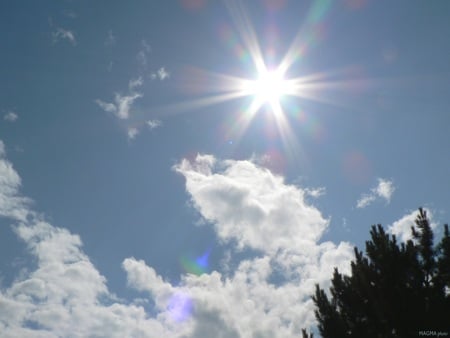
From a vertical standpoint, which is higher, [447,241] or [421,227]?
[421,227]

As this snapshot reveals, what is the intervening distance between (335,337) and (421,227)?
20.0ft

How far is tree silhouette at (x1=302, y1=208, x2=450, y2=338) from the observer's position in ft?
41.7

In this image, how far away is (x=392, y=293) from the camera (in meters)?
13.1

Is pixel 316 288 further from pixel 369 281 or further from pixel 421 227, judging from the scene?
pixel 421 227

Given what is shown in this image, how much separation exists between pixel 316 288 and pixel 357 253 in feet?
8.39

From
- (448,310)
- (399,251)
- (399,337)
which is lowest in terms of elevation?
(399,337)

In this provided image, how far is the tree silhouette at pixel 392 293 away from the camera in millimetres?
12695

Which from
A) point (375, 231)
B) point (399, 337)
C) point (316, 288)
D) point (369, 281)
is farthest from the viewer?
point (316, 288)

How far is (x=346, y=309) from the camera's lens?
50.7 ft

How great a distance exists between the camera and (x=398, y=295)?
13008 millimetres

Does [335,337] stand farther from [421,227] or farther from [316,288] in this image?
[421,227]

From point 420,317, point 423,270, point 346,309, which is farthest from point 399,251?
point 346,309

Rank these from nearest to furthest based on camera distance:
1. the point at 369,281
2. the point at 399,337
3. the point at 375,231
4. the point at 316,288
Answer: the point at 399,337 → the point at 369,281 → the point at 375,231 → the point at 316,288

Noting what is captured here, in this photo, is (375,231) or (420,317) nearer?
(420,317)
